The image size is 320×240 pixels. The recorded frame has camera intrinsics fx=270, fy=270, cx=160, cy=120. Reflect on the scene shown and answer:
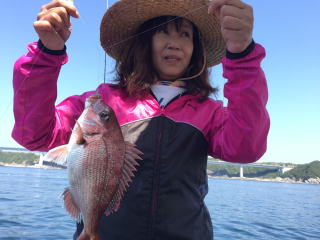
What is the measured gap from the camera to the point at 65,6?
1.86 m

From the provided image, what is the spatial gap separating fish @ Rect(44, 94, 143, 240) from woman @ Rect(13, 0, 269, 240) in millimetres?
282

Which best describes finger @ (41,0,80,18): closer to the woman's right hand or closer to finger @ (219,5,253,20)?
the woman's right hand

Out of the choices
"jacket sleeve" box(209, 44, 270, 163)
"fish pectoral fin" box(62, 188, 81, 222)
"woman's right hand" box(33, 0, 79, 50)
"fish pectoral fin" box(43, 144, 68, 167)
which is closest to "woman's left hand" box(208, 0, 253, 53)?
"jacket sleeve" box(209, 44, 270, 163)

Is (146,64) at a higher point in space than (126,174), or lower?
higher

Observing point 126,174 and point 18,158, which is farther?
point 18,158

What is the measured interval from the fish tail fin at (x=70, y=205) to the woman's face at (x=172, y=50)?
1586 millimetres

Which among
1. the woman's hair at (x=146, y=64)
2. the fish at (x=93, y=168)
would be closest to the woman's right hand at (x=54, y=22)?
the fish at (x=93, y=168)

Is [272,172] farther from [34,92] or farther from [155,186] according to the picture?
[34,92]

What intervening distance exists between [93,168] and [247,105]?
3.96ft

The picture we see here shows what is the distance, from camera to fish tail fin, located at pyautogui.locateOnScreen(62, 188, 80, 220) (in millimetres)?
1915

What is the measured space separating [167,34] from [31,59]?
1413mm

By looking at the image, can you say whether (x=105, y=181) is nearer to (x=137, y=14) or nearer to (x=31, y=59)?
(x=31, y=59)

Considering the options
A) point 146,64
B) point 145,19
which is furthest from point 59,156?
point 145,19

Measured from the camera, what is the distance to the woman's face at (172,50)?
278 cm
